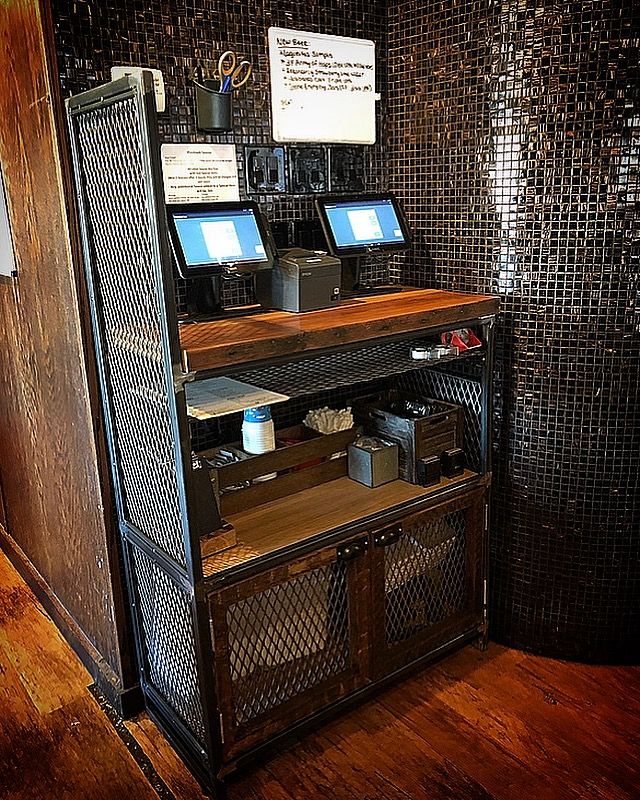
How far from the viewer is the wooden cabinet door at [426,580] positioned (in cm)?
239

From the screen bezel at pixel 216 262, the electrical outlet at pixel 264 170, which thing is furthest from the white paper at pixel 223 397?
the electrical outlet at pixel 264 170

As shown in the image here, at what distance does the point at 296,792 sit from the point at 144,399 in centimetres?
119

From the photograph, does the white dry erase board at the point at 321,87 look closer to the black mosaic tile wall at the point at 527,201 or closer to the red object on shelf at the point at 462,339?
the black mosaic tile wall at the point at 527,201

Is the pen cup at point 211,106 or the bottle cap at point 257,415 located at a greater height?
the pen cup at point 211,106

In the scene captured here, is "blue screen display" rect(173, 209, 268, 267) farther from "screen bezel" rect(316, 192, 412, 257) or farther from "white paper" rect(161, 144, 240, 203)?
"screen bezel" rect(316, 192, 412, 257)

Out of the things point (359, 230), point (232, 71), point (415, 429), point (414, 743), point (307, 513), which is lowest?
point (414, 743)

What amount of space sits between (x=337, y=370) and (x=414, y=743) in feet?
3.82

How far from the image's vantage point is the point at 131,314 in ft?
6.38

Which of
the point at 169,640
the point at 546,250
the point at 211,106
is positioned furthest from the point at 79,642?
the point at 546,250

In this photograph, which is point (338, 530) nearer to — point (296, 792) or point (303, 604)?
point (303, 604)

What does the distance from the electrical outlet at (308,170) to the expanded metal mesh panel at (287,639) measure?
4.15ft

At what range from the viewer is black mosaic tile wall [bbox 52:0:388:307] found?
2025 millimetres

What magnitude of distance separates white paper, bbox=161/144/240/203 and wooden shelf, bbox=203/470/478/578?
3.24 feet

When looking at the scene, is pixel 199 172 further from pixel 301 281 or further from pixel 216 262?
pixel 301 281
